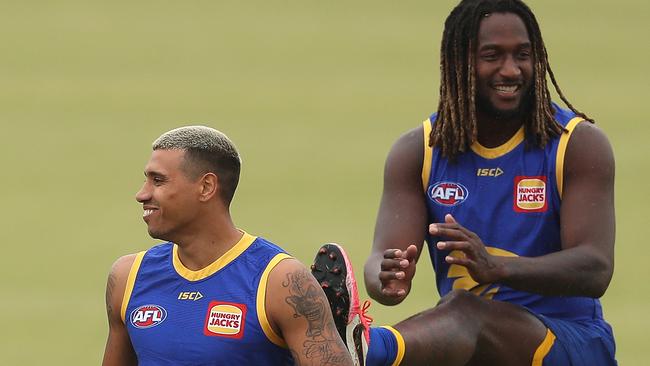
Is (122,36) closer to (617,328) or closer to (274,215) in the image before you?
(274,215)

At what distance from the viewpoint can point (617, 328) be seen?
1160 cm

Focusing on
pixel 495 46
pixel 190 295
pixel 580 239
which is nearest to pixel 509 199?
pixel 580 239

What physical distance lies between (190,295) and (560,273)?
4.92 feet

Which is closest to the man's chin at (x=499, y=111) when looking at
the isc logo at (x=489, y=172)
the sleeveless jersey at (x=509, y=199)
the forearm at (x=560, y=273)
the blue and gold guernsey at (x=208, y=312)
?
the sleeveless jersey at (x=509, y=199)

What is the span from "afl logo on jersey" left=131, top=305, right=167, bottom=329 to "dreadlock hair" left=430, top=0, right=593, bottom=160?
1563mm

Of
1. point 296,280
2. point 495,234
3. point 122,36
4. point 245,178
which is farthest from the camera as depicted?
point 122,36

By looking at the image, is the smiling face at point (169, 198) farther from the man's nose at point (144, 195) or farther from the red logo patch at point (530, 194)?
the red logo patch at point (530, 194)

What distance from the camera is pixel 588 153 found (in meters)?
6.14

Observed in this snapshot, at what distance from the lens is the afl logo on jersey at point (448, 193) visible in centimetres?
634

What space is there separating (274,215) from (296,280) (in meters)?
7.71

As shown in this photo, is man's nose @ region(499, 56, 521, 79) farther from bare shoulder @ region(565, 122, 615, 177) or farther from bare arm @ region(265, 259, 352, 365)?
bare arm @ region(265, 259, 352, 365)

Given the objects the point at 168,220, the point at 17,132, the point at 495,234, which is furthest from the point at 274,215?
the point at 168,220

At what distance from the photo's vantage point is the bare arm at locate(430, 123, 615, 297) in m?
5.88

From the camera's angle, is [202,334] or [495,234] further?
[495,234]
